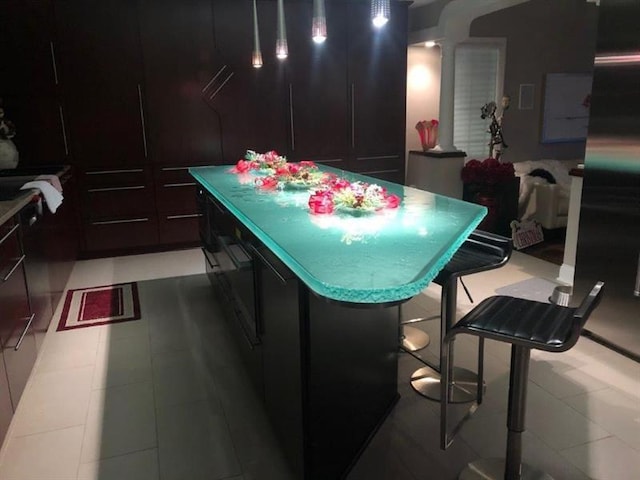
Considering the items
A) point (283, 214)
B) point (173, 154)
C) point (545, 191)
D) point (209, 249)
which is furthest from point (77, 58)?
point (545, 191)

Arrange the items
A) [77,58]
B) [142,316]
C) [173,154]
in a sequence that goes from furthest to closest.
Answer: [173,154] < [77,58] < [142,316]

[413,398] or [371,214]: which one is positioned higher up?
[371,214]

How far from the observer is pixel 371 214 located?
7.13 ft

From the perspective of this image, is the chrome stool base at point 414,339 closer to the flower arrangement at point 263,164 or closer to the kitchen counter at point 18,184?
Result: the flower arrangement at point 263,164

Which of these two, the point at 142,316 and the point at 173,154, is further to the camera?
the point at 173,154

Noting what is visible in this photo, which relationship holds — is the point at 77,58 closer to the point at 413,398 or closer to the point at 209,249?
the point at 209,249

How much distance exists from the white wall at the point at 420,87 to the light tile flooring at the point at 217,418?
12.5ft

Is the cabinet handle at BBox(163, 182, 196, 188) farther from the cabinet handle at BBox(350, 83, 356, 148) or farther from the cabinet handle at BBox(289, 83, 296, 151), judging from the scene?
the cabinet handle at BBox(350, 83, 356, 148)

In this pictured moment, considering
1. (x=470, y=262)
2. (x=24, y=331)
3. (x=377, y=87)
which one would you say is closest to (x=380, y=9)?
(x=470, y=262)

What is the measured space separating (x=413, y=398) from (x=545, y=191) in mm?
3645

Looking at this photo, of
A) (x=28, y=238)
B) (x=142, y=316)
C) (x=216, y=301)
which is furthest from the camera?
(x=216, y=301)

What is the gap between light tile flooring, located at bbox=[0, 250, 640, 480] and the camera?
6.62ft

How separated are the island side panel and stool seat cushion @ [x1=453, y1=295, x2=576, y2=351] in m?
0.36

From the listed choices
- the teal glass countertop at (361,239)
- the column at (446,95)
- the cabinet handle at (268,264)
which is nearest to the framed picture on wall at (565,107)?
the column at (446,95)
